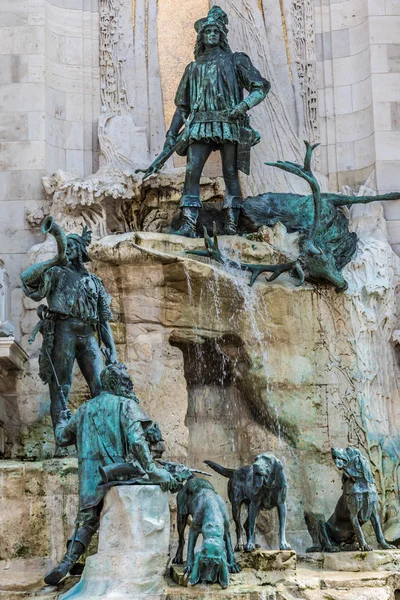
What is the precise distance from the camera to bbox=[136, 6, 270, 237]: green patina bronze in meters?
15.4

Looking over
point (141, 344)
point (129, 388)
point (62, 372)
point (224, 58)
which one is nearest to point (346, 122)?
point (224, 58)

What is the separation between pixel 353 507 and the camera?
1152 cm

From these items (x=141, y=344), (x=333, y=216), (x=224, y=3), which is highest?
→ (x=224, y=3)

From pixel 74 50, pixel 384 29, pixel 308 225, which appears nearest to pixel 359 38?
pixel 384 29

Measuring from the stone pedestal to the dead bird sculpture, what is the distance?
0.28 m

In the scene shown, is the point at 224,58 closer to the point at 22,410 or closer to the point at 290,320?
the point at 290,320

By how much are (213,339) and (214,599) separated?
182 inches

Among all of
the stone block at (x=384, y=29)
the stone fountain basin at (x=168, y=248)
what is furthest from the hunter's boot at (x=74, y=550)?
the stone block at (x=384, y=29)

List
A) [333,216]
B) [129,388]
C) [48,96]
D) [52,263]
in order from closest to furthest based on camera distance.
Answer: [129,388]
[52,263]
[333,216]
[48,96]

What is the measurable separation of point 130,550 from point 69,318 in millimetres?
3395

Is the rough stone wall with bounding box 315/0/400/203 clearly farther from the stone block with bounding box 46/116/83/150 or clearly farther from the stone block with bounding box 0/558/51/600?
the stone block with bounding box 0/558/51/600

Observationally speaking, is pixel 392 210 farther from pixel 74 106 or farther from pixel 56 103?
pixel 56 103

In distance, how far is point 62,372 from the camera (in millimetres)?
12781

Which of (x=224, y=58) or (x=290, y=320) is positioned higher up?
(x=224, y=58)
